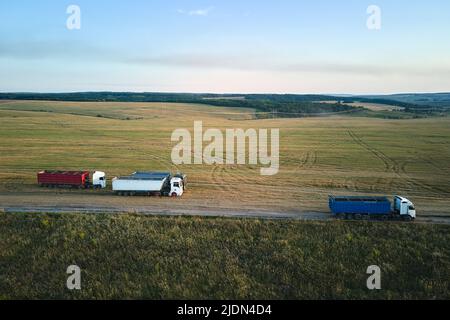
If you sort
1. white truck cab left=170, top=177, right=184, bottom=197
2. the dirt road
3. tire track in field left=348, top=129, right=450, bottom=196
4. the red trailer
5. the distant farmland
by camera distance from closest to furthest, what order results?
the dirt road, the distant farmland, white truck cab left=170, top=177, right=184, bottom=197, the red trailer, tire track in field left=348, top=129, right=450, bottom=196

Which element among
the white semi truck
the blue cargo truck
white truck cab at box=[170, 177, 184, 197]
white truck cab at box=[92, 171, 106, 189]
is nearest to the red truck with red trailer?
white truck cab at box=[92, 171, 106, 189]

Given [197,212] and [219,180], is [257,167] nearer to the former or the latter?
[219,180]

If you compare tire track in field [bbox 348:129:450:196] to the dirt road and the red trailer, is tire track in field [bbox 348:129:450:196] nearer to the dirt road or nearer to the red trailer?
the dirt road

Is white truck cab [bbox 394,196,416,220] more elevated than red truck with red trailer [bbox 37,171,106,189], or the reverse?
red truck with red trailer [bbox 37,171,106,189]

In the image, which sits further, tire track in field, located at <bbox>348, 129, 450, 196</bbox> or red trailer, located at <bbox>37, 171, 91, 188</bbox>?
tire track in field, located at <bbox>348, 129, 450, 196</bbox>

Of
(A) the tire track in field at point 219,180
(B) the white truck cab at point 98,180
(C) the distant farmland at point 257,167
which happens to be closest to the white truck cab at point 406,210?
(C) the distant farmland at point 257,167
